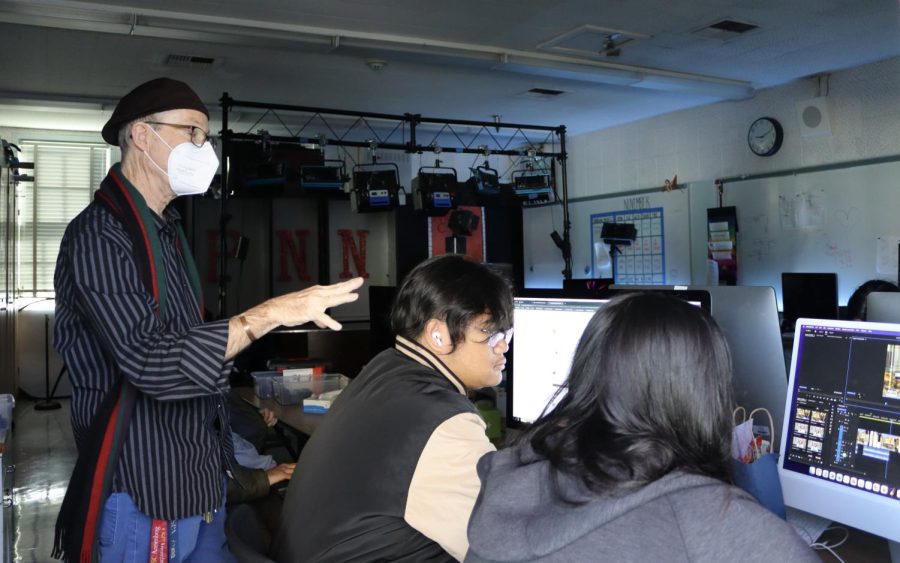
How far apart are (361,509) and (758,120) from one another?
685 cm

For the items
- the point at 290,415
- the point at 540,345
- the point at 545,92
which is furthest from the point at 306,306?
the point at 545,92

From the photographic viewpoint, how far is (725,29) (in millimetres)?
5355

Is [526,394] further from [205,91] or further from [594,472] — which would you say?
[205,91]

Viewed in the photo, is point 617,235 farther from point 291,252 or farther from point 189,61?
point 189,61

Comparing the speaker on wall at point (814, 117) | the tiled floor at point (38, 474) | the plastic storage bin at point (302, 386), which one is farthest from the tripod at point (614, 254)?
the tiled floor at point (38, 474)

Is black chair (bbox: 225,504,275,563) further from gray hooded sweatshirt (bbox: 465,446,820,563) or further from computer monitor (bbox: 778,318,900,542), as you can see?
computer monitor (bbox: 778,318,900,542)

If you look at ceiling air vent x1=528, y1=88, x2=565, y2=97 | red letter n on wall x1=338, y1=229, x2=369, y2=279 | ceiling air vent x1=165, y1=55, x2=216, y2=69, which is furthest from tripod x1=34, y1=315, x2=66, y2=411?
ceiling air vent x1=528, y1=88, x2=565, y2=97

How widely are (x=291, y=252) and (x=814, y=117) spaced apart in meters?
5.83

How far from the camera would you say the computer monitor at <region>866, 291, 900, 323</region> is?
1764mm

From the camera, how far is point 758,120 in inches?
277

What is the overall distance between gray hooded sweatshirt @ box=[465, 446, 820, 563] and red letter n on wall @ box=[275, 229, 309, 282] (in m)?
8.38

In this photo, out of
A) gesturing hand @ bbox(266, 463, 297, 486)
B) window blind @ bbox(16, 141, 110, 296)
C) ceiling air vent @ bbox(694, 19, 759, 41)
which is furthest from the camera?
window blind @ bbox(16, 141, 110, 296)

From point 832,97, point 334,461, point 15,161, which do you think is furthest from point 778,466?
point 15,161

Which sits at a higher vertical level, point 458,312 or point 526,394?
point 458,312
